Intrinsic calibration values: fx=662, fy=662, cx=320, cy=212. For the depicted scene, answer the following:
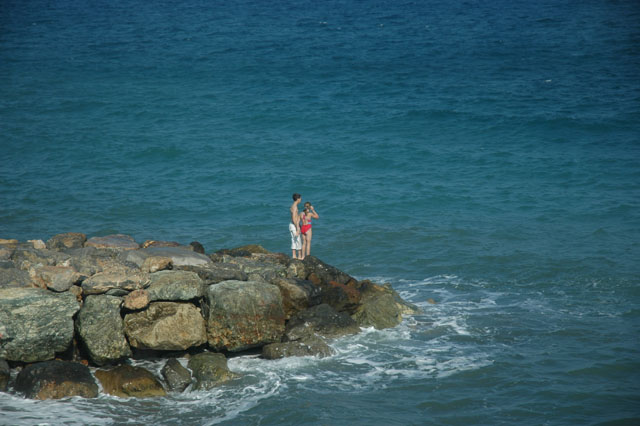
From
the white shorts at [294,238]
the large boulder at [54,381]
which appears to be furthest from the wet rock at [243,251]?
the large boulder at [54,381]

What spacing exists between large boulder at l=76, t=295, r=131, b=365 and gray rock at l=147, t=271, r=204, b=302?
29.4 inches

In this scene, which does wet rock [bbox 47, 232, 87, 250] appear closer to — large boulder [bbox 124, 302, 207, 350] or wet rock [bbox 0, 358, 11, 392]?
large boulder [bbox 124, 302, 207, 350]

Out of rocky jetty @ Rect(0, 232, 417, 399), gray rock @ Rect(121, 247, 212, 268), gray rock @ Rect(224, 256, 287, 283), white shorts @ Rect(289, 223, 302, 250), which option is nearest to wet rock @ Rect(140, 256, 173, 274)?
rocky jetty @ Rect(0, 232, 417, 399)

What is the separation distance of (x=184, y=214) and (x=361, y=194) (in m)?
6.58

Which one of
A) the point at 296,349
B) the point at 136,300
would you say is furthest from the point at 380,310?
the point at 136,300

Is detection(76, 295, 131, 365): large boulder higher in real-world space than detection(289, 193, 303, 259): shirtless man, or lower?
lower

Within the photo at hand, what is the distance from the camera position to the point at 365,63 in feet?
133

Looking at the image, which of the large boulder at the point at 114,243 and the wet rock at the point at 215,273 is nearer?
the wet rock at the point at 215,273

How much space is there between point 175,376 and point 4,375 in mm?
2807

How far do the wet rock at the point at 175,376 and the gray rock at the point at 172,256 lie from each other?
9.12ft

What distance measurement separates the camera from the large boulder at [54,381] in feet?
35.6

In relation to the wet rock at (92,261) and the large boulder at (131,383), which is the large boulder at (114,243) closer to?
the wet rock at (92,261)

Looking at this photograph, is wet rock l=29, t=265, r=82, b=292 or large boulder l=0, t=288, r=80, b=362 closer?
large boulder l=0, t=288, r=80, b=362

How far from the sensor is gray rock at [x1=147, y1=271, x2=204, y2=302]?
1269cm
